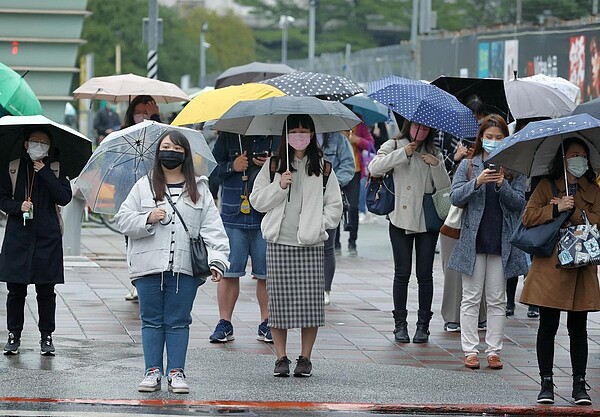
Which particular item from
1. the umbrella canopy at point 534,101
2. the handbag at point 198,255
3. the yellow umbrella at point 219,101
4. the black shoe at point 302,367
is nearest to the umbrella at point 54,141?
the yellow umbrella at point 219,101

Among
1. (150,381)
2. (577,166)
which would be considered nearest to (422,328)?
(577,166)

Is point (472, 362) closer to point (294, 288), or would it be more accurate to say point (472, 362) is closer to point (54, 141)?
point (294, 288)

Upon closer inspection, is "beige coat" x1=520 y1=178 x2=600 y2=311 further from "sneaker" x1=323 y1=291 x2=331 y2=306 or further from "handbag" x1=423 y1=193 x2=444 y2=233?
"sneaker" x1=323 y1=291 x2=331 y2=306

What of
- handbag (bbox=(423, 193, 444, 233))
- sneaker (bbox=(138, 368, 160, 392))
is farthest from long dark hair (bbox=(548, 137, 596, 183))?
sneaker (bbox=(138, 368, 160, 392))

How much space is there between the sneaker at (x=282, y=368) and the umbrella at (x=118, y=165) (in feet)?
4.53

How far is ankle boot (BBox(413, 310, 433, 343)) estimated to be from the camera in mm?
10938

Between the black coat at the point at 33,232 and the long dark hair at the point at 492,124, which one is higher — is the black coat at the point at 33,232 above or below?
below

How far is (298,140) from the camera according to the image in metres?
9.48

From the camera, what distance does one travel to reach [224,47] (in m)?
82.1

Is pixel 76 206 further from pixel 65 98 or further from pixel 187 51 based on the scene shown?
pixel 187 51

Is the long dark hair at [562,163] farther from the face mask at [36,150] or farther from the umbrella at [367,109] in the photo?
the umbrella at [367,109]

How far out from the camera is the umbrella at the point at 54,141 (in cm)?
971

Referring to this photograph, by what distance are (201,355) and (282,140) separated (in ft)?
5.78

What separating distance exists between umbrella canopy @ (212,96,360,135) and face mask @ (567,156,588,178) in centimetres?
166
